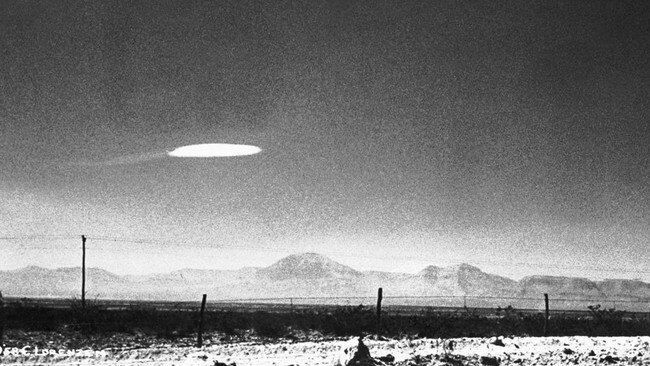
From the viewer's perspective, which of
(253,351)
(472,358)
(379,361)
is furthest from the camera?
(253,351)

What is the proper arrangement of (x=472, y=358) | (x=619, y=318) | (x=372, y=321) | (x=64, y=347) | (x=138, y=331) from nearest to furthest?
(x=472, y=358) → (x=64, y=347) → (x=138, y=331) → (x=372, y=321) → (x=619, y=318)

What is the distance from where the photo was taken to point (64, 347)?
18344 mm

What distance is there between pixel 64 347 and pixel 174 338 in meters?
4.73

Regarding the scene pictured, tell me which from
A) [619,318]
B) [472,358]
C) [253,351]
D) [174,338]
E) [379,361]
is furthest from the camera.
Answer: [619,318]

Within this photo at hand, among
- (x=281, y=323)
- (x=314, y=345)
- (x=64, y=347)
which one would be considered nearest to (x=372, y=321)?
(x=281, y=323)

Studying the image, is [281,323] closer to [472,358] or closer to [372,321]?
[372,321]

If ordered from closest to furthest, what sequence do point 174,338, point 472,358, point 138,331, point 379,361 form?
point 379,361
point 472,358
point 174,338
point 138,331

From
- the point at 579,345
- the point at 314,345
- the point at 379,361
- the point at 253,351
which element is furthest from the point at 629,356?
the point at 253,351

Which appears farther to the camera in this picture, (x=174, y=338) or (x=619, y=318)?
(x=619, y=318)

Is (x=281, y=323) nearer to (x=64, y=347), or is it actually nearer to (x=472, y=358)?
(x=64, y=347)

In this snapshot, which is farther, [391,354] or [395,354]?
[395,354]

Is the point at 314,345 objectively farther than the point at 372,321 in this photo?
No

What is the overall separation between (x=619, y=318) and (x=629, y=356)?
15.8m

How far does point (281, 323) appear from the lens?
28453 millimetres
